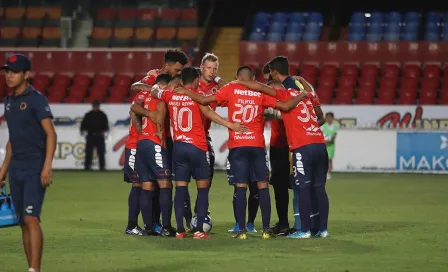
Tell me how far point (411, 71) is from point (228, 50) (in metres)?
A: 6.68

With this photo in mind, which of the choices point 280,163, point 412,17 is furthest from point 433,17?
point 280,163

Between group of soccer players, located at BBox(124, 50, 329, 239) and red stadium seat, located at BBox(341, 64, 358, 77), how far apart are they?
17889 mm

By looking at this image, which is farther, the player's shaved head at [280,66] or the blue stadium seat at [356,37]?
the blue stadium seat at [356,37]

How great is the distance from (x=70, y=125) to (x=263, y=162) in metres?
15.9

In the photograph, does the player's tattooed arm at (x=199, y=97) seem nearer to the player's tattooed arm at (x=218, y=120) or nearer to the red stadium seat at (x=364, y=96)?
the player's tattooed arm at (x=218, y=120)

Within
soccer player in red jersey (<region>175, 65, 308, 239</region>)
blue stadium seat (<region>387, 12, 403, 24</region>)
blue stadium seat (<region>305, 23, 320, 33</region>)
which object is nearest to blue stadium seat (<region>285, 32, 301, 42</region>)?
blue stadium seat (<region>305, 23, 320, 33</region>)

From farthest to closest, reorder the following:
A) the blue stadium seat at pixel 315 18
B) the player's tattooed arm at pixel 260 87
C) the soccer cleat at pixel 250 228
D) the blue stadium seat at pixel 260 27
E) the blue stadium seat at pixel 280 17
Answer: the blue stadium seat at pixel 280 17, the blue stadium seat at pixel 260 27, the blue stadium seat at pixel 315 18, the soccer cleat at pixel 250 228, the player's tattooed arm at pixel 260 87

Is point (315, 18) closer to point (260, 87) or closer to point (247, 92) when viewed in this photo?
point (247, 92)

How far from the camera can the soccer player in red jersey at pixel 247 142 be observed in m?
12.2

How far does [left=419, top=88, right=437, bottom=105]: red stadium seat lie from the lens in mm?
28391

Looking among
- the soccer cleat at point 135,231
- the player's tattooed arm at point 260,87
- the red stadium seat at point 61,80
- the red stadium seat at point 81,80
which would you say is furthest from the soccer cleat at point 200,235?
the red stadium seat at point 61,80

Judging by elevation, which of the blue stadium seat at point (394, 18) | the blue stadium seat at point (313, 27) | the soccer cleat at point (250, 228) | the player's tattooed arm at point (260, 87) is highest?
the blue stadium seat at point (394, 18)

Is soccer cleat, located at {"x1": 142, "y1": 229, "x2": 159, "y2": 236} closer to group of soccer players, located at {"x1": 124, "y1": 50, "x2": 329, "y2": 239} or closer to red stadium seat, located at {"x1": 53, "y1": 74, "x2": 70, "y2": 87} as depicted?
group of soccer players, located at {"x1": 124, "y1": 50, "x2": 329, "y2": 239}

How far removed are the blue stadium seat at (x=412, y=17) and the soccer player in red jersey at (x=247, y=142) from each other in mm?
20993
